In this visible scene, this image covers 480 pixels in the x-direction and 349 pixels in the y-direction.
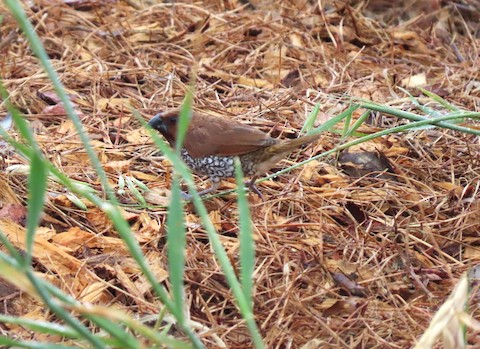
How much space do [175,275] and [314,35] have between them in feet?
12.4

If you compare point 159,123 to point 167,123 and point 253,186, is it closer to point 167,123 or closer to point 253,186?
point 167,123

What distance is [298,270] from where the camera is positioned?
279 cm

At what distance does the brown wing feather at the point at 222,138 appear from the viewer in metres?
3.32

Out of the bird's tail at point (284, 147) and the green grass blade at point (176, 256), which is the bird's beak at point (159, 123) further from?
the green grass blade at point (176, 256)

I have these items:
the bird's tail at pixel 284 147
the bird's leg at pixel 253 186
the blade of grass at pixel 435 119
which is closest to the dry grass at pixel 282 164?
the bird's leg at pixel 253 186

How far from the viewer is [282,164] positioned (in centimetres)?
371

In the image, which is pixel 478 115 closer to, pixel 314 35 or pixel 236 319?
pixel 236 319

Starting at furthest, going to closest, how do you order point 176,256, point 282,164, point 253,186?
point 282,164
point 253,186
point 176,256

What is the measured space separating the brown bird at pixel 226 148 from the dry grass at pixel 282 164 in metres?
0.13

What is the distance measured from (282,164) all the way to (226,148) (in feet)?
1.42

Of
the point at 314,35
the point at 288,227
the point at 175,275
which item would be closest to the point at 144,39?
the point at 314,35

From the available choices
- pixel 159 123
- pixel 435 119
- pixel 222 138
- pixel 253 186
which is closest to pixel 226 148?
pixel 222 138

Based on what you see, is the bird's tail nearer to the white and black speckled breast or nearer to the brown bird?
the brown bird

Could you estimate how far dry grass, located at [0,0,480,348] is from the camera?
2.67 meters
